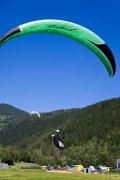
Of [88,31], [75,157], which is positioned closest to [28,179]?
[88,31]

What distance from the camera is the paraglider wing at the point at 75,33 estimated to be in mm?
23391

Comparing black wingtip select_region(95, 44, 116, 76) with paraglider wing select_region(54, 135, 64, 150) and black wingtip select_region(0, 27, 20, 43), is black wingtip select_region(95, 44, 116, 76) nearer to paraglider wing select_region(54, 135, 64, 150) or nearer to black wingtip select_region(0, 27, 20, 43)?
black wingtip select_region(0, 27, 20, 43)

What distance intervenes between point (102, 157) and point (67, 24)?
159 meters

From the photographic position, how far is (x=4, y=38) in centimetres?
2230

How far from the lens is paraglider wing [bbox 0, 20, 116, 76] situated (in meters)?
23.4

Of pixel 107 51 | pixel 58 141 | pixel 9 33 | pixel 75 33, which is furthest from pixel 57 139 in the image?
pixel 9 33

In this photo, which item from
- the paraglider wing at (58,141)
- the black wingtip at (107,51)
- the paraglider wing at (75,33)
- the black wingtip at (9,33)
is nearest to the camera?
the black wingtip at (9,33)

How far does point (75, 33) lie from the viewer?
24312 mm

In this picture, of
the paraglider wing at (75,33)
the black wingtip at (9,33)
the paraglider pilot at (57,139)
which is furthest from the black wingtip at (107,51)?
the paraglider pilot at (57,139)

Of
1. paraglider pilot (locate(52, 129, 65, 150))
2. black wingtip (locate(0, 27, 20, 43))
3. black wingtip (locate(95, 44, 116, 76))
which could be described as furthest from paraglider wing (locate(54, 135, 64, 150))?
black wingtip (locate(0, 27, 20, 43))

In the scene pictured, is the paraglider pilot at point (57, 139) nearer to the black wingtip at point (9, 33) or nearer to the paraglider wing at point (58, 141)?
the paraglider wing at point (58, 141)

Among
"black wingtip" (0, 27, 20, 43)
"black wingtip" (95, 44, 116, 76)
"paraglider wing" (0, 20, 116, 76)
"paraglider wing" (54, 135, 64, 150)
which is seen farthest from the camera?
"paraglider wing" (54, 135, 64, 150)

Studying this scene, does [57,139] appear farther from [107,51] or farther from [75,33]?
[75,33]

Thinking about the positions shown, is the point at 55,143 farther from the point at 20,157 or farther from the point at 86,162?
the point at 86,162
